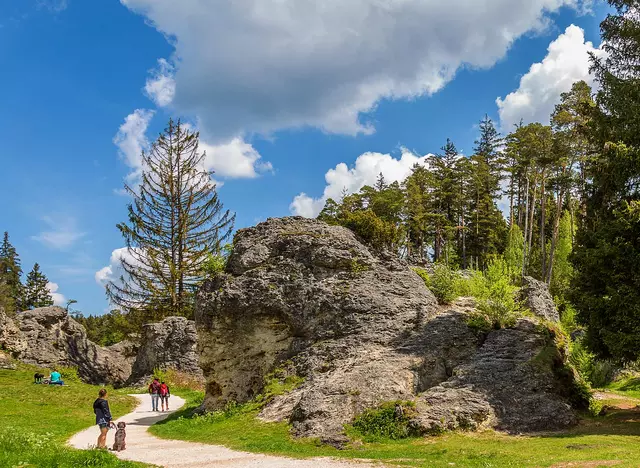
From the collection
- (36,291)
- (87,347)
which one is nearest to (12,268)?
(36,291)

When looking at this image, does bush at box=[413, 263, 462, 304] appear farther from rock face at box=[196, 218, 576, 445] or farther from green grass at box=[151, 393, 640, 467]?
green grass at box=[151, 393, 640, 467]

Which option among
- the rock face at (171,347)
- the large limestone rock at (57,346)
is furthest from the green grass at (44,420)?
the rock face at (171,347)

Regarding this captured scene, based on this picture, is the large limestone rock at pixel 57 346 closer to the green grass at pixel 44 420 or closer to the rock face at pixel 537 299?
the green grass at pixel 44 420

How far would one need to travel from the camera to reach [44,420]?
2047 cm

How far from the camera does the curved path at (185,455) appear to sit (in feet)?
37.8

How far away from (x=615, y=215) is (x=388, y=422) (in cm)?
1020

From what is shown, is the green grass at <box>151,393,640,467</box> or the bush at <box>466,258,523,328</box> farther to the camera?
the bush at <box>466,258,523,328</box>

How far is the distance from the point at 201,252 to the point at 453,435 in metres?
34.7

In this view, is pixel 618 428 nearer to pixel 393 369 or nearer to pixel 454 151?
pixel 393 369

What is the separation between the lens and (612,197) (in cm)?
1791

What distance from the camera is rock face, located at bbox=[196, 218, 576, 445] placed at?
51.9ft

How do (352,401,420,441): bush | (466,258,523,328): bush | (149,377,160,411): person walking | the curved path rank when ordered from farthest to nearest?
1. (149,377,160,411): person walking
2. (466,258,523,328): bush
3. (352,401,420,441): bush
4. the curved path

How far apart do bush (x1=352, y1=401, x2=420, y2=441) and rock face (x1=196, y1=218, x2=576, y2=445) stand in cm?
29

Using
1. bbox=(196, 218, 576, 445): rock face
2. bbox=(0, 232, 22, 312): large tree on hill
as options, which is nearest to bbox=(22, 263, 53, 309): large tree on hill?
bbox=(0, 232, 22, 312): large tree on hill
